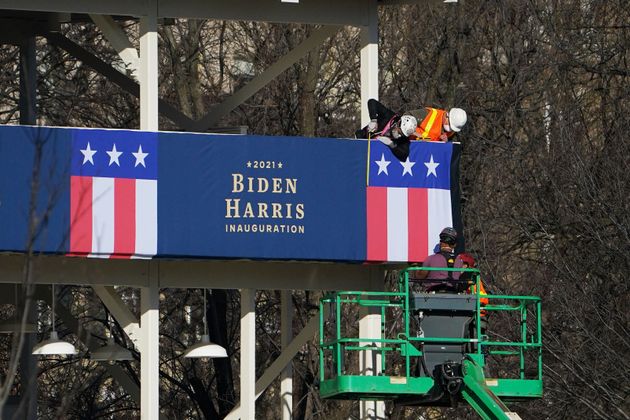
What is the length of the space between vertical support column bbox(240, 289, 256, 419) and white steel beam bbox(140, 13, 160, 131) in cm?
262

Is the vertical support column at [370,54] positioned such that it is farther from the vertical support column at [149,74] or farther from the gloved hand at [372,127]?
the vertical support column at [149,74]

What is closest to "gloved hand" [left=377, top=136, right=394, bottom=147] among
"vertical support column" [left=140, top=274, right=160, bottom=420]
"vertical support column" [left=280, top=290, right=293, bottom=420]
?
"vertical support column" [left=140, top=274, right=160, bottom=420]

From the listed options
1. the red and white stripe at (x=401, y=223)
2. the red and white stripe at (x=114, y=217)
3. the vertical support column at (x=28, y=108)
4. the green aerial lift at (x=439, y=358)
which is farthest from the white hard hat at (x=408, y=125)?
the vertical support column at (x=28, y=108)

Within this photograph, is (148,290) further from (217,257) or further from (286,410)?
(286,410)

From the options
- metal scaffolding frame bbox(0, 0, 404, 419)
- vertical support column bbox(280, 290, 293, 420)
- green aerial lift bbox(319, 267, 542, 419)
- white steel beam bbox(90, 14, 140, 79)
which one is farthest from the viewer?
vertical support column bbox(280, 290, 293, 420)

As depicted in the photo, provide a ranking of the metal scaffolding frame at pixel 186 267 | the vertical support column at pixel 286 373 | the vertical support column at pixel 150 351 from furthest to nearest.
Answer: the vertical support column at pixel 286 373, the vertical support column at pixel 150 351, the metal scaffolding frame at pixel 186 267

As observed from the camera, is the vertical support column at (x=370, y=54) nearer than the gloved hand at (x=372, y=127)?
No

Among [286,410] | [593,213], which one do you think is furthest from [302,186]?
[593,213]

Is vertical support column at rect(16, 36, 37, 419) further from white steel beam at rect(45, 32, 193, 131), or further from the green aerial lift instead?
the green aerial lift

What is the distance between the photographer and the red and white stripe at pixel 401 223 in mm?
26688

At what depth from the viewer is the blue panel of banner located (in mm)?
25156

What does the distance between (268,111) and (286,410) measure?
13.0 m

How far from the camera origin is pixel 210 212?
2608 centimetres

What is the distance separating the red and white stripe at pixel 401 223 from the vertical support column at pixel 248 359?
1.84m
